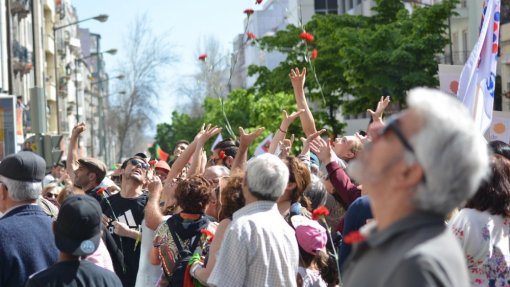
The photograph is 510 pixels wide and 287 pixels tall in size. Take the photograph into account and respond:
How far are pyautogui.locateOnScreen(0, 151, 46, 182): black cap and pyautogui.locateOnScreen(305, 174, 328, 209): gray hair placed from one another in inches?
79.0

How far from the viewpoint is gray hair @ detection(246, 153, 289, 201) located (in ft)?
19.5

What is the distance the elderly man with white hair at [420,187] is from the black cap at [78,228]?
225 centimetres

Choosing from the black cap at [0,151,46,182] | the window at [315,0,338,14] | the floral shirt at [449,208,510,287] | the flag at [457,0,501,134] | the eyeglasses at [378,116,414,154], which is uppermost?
the window at [315,0,338,14]

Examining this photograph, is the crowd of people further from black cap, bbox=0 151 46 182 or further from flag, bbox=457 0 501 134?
flag, bbox=457 0 501 134

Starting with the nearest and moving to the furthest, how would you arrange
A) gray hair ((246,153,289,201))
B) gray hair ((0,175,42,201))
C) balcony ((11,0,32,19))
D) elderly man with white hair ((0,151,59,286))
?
1. elderly man with white hair ((0,151,59,286))
2. gray hair ((246,153,289,201))
3. gray hair ((0,175,42,201))
4. balcony ((11,0,32,19))

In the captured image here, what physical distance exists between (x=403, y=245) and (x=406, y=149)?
0.25 metres

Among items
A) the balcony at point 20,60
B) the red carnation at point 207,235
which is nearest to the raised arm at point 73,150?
the red carnation at point 207,235

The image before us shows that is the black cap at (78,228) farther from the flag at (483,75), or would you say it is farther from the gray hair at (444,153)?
the flag at (483,75)

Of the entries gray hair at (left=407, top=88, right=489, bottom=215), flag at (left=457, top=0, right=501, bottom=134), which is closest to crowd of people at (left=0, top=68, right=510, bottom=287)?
gray hair at (left=407, top=88, right=489, bottom=215)

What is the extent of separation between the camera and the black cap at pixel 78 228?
5.09 m

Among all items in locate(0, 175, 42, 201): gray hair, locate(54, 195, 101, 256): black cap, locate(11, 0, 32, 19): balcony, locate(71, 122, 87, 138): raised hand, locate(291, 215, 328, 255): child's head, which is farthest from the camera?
locate(11, 0, 32, 19): balcony

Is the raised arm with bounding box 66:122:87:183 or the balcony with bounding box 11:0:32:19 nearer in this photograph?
the raised arm with bounding box 66:122:87:183

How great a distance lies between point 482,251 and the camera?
5.81 meters

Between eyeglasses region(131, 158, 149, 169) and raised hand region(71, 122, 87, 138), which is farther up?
raised hand region(71, 122, 87, 138)
